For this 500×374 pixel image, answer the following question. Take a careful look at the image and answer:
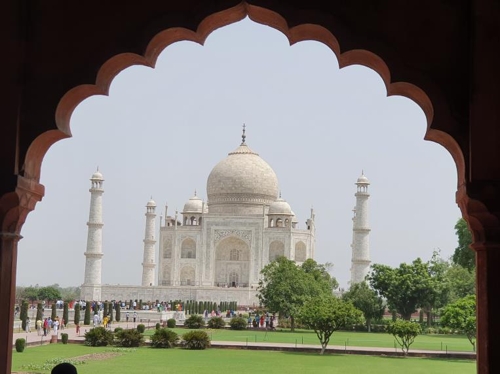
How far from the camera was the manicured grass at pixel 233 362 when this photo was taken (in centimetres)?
1491

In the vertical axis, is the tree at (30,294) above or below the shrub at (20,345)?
above

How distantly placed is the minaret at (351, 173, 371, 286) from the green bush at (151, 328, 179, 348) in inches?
993

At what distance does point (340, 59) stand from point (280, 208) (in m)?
44.3

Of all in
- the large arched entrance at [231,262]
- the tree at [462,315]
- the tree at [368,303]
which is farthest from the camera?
the large arched entrance at [231,262]

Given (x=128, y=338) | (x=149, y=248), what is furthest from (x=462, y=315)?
(x=149, y=248)

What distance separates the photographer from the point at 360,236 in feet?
145

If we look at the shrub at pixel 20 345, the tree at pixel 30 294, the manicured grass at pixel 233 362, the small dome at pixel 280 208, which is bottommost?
the manicured grass at pixel 233 362

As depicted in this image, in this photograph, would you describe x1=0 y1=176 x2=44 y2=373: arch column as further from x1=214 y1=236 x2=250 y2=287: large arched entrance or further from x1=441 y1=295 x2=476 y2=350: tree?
x1=214 y1=236 x2=250 y2=287: large arched entrance

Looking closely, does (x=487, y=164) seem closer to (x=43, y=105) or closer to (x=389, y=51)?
(x=389, y=51)

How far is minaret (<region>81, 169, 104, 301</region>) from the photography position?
44750mm

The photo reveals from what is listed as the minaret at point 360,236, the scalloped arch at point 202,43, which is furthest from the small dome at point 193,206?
the scalloped arch at point 202,43

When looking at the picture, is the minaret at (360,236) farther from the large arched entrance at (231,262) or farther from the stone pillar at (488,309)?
the stone pillar at (488,309)

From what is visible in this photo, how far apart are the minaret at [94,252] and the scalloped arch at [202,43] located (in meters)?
41.8

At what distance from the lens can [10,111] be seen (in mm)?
3564
